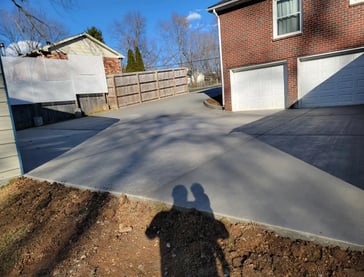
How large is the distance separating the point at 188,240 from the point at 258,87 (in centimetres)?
990

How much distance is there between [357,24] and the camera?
28.5 feet

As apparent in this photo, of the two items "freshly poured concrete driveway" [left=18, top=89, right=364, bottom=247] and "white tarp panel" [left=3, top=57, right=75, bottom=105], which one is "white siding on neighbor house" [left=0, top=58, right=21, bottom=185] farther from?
"white tarp panel" [left=3, top=57, right=75, bottom=105]

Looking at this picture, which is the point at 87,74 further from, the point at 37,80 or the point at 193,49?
the point at 193,49

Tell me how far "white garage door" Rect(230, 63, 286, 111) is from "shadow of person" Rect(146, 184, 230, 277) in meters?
8.78

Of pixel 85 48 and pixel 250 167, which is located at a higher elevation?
pixel 85 48

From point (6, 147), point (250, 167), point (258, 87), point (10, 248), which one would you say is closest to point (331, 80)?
point (258, 87)

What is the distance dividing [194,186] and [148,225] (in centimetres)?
95

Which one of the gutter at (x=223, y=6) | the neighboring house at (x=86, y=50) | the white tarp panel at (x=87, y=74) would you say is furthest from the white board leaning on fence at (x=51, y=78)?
the gutter at (x=223, y=6)

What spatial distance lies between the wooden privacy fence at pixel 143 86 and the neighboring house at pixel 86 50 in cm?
375

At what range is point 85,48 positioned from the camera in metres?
21.1

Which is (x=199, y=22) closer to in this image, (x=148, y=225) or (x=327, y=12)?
(x=327, y=12)

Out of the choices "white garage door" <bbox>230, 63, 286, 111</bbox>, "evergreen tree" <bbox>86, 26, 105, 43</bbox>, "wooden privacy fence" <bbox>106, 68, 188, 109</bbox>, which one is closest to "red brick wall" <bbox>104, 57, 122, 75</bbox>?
"wooden privacy fence" <bbox>106, 68, 188, 109</bbox>

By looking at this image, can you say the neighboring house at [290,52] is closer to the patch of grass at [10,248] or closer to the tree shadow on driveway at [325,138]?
the tree shadow on driveway at [325,138]

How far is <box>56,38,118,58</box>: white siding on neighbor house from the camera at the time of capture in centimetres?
1989
